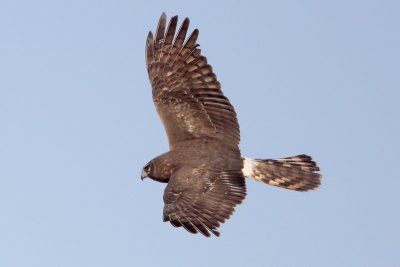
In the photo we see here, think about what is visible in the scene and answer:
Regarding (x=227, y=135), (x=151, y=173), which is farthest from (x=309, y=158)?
(x=151, y=173)

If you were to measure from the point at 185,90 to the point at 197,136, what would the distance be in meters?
0.79

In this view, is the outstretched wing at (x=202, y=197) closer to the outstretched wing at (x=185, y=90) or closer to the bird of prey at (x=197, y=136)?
the bird of prey at (x=197, y=136)

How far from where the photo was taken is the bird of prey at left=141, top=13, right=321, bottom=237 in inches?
572

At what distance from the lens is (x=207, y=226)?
13.4 meters

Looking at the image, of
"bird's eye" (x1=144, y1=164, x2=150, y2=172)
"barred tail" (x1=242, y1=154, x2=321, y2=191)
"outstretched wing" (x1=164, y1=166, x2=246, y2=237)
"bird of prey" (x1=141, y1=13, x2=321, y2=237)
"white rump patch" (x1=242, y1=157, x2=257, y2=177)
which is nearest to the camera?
"outstretched wing" (x1=164, y1=166, x2=246, y2=237)

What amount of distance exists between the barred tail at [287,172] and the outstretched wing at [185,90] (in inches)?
20.4

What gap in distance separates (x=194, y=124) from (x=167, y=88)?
0.77 m

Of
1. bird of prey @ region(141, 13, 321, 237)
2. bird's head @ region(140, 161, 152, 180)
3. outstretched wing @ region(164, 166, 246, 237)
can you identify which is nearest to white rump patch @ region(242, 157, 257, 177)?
bird of prey @ region(141, 13, 321, 237)

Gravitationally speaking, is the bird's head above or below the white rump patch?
below

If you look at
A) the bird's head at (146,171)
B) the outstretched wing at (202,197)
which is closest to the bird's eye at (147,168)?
the bird's head at (146,171)

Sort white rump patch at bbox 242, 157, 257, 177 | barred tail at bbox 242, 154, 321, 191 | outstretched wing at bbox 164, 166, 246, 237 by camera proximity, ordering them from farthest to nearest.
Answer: barred tail at bbox 242, 154, 321, 191
white rump patch at bbox 242, 157, 257, 177
outstretched wing at bbox 164, 166, 246, 237

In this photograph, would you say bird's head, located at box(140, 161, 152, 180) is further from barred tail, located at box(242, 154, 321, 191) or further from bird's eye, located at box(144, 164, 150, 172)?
barred tail, located at box(242, 154, 321, 191)

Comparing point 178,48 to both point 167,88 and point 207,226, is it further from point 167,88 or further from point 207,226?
point 207,226

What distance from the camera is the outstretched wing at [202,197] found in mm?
13453
